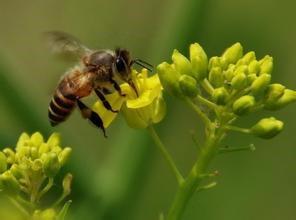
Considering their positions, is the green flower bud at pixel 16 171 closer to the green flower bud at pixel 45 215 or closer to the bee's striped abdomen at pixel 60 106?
the green flower bud at pixel 45 215

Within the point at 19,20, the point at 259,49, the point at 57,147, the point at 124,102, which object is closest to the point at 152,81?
the point at 124,102

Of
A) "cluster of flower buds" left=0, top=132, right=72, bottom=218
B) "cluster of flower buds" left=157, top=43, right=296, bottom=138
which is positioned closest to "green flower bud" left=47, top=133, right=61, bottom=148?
"cluster of flower buds" left=0, top=132, right=72, bottom=218

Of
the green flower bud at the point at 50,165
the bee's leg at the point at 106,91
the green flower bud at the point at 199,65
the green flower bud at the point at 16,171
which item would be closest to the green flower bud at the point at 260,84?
the green flower bud at the point at 199,65

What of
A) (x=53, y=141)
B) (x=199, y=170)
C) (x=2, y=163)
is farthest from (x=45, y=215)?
(x=199, y=170)

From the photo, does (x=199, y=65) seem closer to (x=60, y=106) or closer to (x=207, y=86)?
(x=207, y=86)

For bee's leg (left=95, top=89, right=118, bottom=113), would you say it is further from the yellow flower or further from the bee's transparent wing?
the bee's transparent wing

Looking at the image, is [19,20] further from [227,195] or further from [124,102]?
[124,102]
